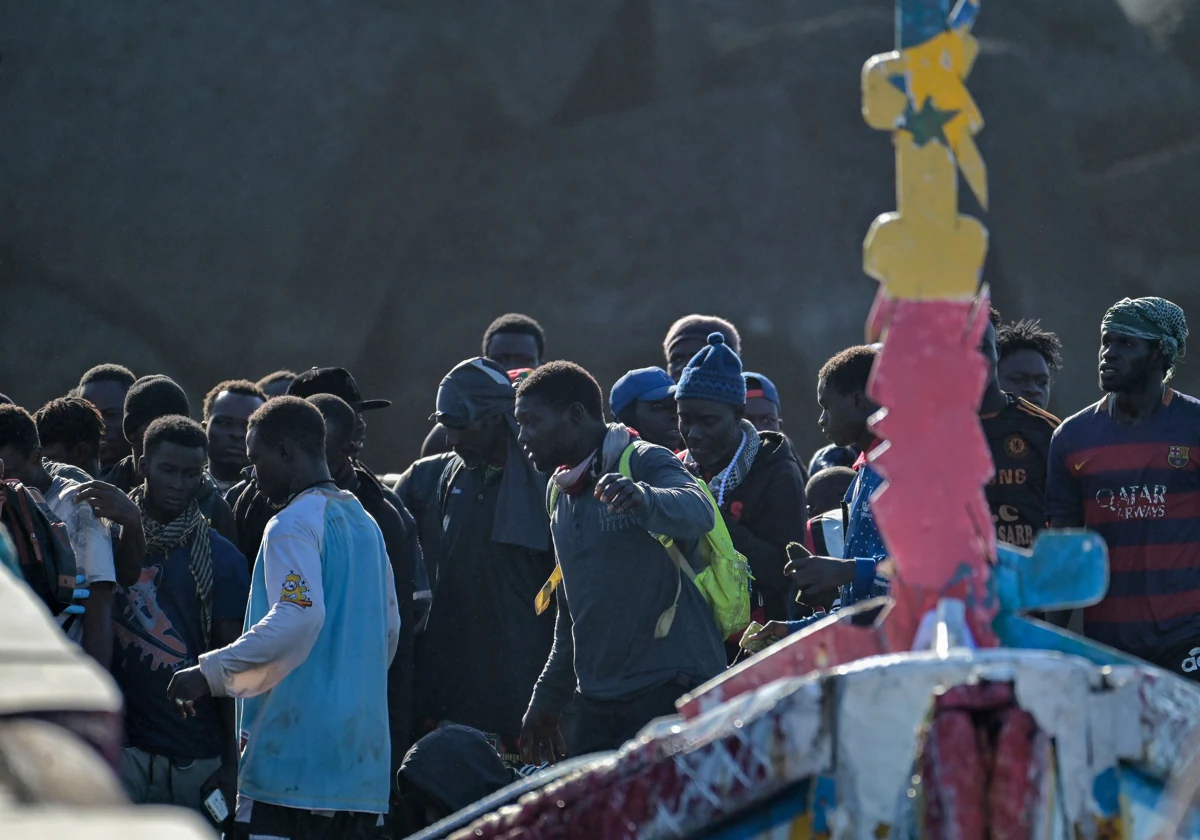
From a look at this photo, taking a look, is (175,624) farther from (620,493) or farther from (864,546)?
(864,546)

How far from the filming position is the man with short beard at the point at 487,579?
658cm

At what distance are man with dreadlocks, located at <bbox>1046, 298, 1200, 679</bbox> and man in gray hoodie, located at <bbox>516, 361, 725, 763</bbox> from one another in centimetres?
133

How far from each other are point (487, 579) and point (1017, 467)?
6.69ft

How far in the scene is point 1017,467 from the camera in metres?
5.90

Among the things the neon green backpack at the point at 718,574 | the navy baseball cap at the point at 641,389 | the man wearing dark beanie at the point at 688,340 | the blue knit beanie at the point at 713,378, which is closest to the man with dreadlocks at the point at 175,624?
the neon green backpack at the point at 718,574

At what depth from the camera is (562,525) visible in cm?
543

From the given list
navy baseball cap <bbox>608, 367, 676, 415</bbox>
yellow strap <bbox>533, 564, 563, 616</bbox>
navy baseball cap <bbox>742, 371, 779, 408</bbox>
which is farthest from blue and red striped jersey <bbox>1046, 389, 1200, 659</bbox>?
navy baseball cap <bbox>742, 371, 779, 408</bbox>

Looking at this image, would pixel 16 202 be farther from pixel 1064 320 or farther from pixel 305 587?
pixel 305 587

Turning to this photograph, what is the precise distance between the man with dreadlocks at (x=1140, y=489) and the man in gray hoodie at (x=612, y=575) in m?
1.33

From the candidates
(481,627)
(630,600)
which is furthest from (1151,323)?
(481,627)

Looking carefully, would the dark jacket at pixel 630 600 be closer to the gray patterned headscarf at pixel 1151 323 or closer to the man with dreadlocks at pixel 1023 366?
the gray patterned headscarf at pixel 1151 323

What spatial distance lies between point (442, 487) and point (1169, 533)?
9.46 feet

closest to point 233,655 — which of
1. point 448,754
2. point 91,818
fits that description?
point 448,754

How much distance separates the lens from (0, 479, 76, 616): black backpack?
5.20 meters
